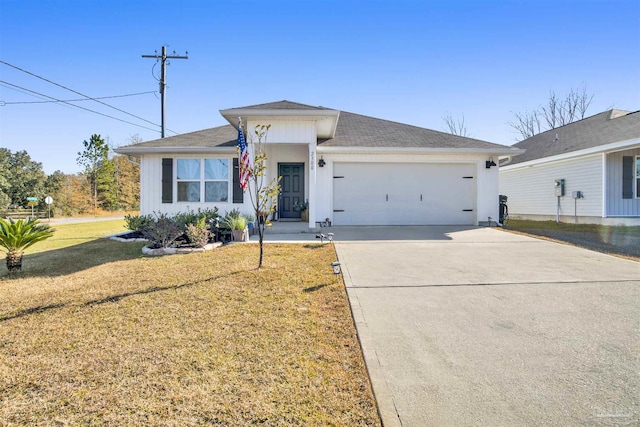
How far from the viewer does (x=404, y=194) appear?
11.0 metres

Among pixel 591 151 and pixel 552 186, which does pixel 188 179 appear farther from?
pixel 552 186

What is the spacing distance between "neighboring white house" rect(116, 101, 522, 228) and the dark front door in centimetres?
68

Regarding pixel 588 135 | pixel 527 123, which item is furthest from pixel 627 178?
pixel 527 123

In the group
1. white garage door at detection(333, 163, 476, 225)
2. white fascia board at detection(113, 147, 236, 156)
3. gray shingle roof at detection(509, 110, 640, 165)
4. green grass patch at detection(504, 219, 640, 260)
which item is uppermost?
gray shingle roof at detection(509, 110, 640, 165)

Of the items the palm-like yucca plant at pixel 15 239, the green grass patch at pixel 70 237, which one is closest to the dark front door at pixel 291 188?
the green grass patch at pixel 70 237

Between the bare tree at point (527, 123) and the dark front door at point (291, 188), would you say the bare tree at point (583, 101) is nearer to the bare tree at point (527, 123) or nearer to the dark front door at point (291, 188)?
the bare tree at point (527, 123)

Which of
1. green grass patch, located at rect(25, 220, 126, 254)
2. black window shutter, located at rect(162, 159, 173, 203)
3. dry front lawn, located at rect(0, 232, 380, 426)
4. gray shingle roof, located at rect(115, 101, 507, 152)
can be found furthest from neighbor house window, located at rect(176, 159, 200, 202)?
dry front lawn, located at rect(0, 232, 380, 426)

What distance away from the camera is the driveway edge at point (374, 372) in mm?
1986

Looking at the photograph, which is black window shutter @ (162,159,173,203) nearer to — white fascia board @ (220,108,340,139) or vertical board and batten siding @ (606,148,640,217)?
white fascia board @ (220,108,340,139)

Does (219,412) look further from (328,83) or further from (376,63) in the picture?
(328,83)

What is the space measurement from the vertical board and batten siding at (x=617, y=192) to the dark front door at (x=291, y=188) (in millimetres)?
11560

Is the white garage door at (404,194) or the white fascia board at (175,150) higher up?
the white fascia board at (175,150)

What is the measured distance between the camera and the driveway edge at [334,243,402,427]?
1.99 meters

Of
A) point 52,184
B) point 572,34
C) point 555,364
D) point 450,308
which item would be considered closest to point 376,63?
point 572,34
